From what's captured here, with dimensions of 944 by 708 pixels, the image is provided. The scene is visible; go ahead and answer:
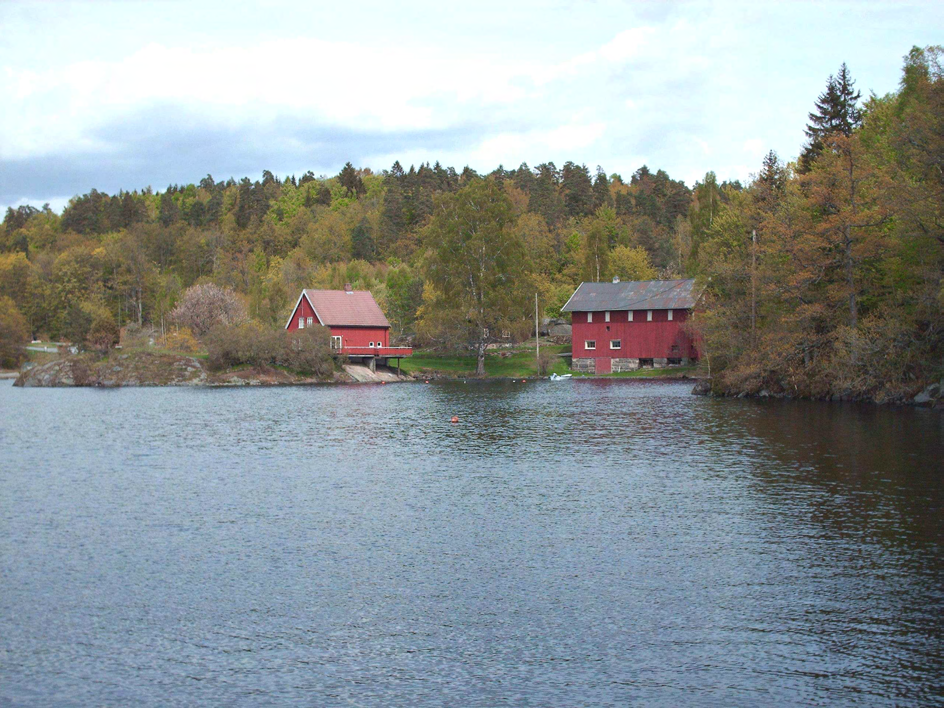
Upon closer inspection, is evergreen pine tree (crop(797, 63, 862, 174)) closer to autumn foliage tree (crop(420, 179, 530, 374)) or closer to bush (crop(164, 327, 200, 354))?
autumn foliage tree (crop(420, 179, 530, 374))

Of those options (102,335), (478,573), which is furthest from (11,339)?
(478,573)

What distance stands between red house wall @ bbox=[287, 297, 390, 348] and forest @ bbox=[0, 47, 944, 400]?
552 cm

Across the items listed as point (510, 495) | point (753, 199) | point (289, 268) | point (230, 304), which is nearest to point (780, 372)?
point (753, 199)

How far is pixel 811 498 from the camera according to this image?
2144cm

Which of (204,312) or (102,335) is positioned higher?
(204,312)

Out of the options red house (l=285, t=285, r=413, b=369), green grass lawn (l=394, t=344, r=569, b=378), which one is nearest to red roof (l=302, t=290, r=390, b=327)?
red house (l=285, t=285, r=413, b=369)

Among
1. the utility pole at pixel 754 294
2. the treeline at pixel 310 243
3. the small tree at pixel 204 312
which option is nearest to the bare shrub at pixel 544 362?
the treeline at pixel 310 243

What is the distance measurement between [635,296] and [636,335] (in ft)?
13.1

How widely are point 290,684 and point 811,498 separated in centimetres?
1541

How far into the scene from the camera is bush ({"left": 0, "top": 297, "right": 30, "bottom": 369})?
98.7 m

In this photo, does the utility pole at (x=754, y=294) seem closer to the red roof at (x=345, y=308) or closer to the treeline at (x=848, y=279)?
the treeline at (x=848, y=279)

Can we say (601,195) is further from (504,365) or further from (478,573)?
(478,573)

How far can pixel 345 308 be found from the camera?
85250 mm

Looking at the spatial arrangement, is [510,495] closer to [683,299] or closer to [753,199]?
[753,199]
